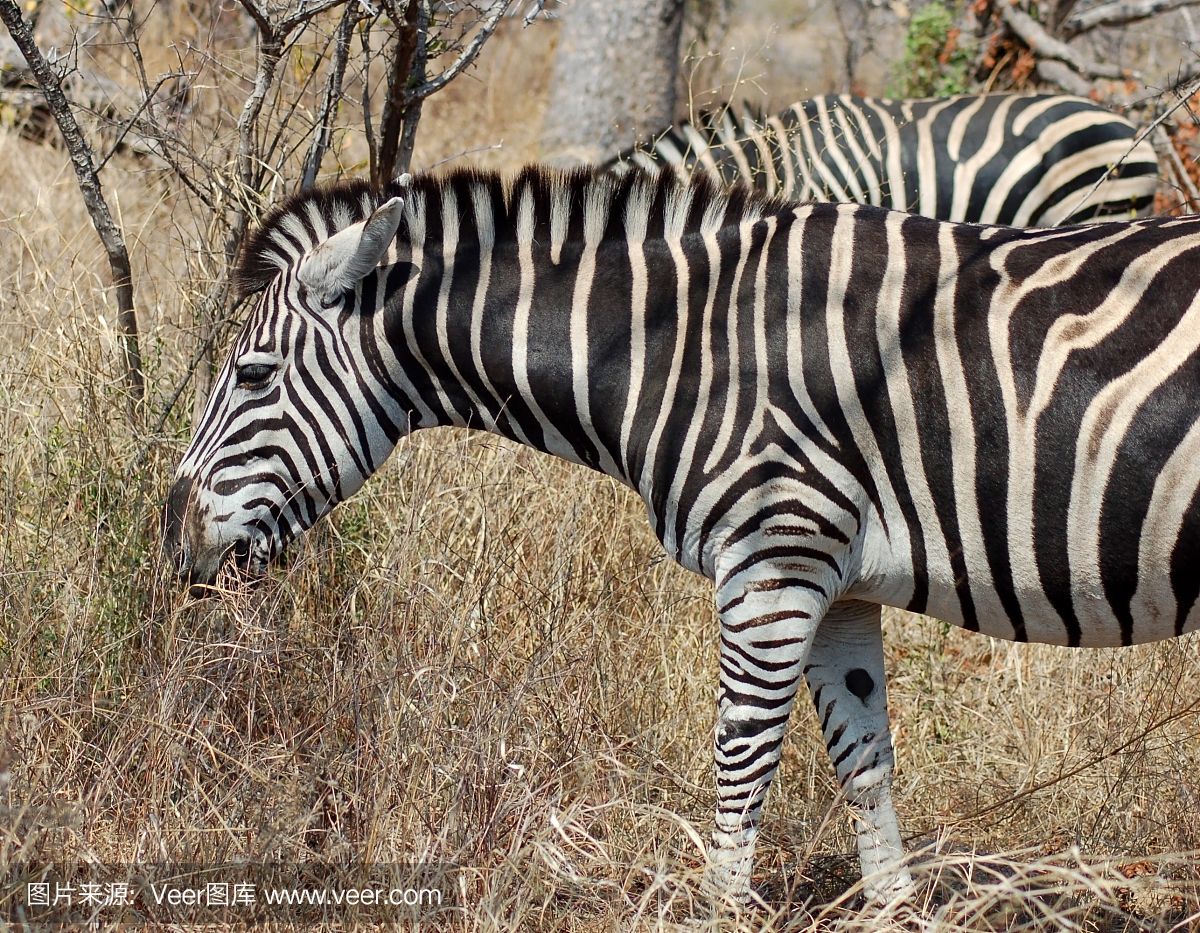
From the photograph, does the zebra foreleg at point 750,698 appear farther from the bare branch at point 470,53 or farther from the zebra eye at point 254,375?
the bare branch at point 470,53

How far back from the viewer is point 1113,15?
10.1m

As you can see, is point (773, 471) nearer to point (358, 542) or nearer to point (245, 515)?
point (245, 515)

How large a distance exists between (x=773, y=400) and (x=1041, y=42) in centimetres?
816

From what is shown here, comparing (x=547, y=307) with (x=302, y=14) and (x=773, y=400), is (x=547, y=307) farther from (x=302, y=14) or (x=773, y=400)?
(x=302, y=14)

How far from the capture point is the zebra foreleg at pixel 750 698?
2.92 m

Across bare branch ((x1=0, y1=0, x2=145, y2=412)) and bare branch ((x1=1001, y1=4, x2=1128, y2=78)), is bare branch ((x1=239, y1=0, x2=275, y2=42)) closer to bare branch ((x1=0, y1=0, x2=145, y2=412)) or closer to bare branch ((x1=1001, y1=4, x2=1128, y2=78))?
bare branch ((x1=0, y1=0, x2=145, y2=412))

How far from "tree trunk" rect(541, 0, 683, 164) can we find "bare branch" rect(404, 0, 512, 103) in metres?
5.01

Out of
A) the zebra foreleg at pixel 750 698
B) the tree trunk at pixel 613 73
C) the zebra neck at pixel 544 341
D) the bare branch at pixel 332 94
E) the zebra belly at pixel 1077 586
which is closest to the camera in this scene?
the zebra belly at pixel 1077 586

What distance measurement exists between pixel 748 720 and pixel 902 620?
7.68 feet

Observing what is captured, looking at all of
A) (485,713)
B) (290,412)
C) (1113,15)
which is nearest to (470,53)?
(290,412)

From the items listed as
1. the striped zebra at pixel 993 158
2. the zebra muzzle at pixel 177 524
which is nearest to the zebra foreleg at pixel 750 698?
the zebra muzzle at pixel 177 524

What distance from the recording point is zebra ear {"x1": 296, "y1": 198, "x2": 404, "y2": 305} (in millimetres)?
3184

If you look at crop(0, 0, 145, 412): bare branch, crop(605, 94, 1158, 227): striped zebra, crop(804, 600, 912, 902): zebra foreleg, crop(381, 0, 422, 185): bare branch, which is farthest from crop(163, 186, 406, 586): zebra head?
crop(605, 94, 1158, 227): striped zebra

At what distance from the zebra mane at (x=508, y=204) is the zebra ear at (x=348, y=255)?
15cm
